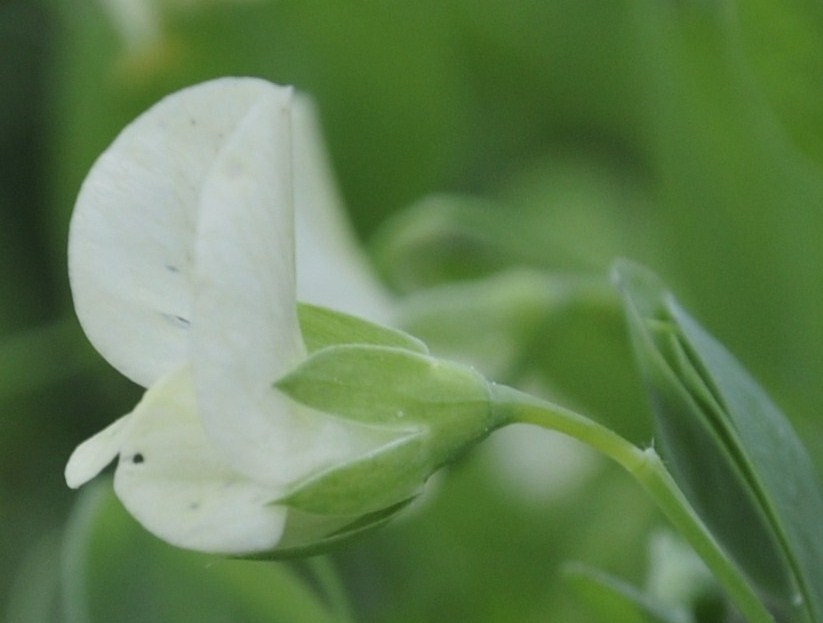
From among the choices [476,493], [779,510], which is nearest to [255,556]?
[779,510]

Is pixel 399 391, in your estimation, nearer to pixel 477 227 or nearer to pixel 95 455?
pixel 95 455

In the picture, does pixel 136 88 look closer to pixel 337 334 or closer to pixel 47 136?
pixel 47 136

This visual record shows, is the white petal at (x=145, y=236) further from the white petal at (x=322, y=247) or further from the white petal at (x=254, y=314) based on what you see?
the white petal at (x=322, y=247)

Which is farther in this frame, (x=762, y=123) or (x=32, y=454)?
(x=32, y=454)

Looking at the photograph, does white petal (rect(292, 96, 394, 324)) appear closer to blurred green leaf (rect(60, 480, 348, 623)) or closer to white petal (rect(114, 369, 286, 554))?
blurred green leaf (rect(60, 480, 348, 623))

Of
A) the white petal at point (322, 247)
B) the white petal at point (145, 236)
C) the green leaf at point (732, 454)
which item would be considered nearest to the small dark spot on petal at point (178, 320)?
the white petal at point (145, 236)

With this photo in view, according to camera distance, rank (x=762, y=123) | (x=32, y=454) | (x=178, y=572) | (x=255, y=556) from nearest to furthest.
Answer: (x=255, y=556) < (x=178, y=572) < (x=762, y=123) < (x=32, y=454)

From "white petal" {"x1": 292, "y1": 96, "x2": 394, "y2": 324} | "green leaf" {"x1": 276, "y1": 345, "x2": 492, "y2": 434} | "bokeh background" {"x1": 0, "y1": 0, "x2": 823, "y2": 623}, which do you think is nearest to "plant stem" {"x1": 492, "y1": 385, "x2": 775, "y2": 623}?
"green leaf" {"x1": 276, "y1": 345, "x2": 492, "y2": 434}
